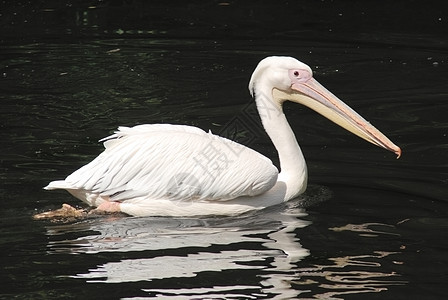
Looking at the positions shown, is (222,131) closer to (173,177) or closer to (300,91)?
(300,91)

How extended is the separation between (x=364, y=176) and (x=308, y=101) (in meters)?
0.67

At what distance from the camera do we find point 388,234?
221 inches

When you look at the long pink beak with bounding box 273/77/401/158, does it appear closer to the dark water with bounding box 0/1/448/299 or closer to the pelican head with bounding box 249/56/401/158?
the pelican head with bounding box 249/56/401/158

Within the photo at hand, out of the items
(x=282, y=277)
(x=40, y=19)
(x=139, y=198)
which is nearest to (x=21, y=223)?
(x=139, y=198)

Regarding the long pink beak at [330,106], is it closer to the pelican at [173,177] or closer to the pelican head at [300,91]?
the pelican head at [300,91]

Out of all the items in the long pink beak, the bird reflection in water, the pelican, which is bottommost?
the bird reflection in water

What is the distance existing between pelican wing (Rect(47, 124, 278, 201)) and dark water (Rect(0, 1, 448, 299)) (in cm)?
17

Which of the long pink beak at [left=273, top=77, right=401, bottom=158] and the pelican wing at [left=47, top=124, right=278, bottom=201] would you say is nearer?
the pelican wing at [left=47, top=124, right=278, bottom=201]

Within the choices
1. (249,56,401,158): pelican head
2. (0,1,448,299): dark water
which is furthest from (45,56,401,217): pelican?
(249,56,401,158): pelican head

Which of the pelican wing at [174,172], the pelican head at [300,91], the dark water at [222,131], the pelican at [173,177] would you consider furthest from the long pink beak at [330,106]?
the pelican wing at [174,172]

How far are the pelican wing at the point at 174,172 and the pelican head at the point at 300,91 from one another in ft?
1.76

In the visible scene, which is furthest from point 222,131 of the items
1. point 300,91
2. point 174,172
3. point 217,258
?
point 217,258

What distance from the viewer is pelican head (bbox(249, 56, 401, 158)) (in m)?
6.37

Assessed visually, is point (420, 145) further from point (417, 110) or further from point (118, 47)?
point (118, 47)
